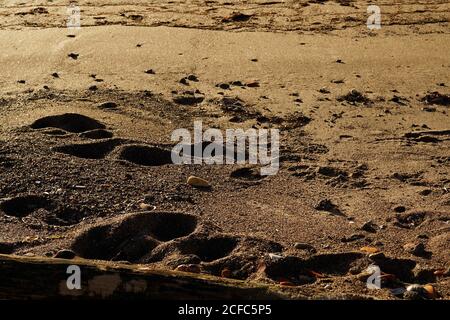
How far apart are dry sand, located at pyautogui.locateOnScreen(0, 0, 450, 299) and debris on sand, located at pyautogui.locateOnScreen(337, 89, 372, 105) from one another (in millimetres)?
12

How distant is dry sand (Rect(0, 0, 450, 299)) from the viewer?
4332mm

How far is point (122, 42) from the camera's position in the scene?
7.11 meters

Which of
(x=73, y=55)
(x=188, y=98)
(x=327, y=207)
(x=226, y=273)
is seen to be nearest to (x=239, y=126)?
(x=188, y=98)

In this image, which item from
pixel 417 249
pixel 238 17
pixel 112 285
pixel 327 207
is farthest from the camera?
pixel 238 17

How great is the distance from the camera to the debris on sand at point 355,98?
6.08 meters

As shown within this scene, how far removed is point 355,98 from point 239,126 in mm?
878

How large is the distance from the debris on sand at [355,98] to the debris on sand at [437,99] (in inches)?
15.0

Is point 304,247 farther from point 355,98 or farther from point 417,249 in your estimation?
point 355,98

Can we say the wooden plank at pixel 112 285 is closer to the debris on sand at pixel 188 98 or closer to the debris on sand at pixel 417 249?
the debris on sand at pixel 417 249

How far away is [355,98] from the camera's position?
20.1 feet

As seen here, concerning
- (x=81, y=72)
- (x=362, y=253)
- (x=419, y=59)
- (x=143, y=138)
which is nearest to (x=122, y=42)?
(x=81, y=72)

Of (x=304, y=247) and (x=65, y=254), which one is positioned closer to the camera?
(x=65, y=254)

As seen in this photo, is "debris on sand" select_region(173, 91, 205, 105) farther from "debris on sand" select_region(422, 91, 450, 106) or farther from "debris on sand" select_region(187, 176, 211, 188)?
"debris on sand" select_region(422, 91, 450, 106)

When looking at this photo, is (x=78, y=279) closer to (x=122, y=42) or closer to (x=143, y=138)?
(x=143, y=138)
